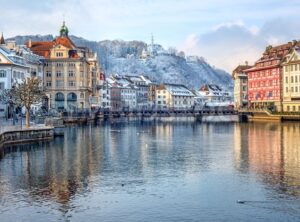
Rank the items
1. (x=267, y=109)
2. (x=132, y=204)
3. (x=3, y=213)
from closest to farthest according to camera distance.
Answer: (x=3, y=213)
(x=132, y=204)
(x=267, y=109)

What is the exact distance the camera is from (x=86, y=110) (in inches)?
5384

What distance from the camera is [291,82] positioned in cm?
13388

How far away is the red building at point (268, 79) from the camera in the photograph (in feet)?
458

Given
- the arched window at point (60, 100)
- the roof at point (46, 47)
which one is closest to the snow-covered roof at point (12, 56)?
the arched window at point (60, 100)

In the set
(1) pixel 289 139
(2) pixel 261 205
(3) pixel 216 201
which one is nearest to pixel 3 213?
Result: (3) pixel 216 201

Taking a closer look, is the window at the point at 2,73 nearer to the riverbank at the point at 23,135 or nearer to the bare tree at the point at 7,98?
the bare tree at the point at 7,98

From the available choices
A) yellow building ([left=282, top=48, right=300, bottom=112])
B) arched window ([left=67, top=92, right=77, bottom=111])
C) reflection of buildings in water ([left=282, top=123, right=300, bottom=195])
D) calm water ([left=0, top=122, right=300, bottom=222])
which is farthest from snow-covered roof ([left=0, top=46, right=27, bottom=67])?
reflection of buildings in water ([left=282, top=123, right=300, bottom=195])

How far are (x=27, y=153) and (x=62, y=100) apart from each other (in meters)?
86.7

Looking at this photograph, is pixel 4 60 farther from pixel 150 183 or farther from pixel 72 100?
pixel 150 183

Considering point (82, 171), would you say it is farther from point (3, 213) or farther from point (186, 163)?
point (3, 213)

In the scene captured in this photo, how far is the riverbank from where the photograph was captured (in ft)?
209

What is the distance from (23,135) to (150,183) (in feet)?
108

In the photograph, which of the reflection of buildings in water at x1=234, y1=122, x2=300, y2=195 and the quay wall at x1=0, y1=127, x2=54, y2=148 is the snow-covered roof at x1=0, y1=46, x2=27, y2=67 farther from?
the reflection of buildings in water at x1=234, y1=122, x2=300, y2=195

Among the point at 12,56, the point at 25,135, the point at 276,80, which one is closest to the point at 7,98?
the point at 12,56
